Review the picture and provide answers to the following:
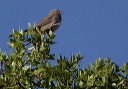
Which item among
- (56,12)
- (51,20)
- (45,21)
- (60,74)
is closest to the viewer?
(60,74)

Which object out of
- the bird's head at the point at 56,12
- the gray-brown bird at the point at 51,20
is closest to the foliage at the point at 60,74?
the gray-brown bird at the point at 51,20

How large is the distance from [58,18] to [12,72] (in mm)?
6601

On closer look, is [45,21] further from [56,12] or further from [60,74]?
[60,74]

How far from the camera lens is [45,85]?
5.48 meters

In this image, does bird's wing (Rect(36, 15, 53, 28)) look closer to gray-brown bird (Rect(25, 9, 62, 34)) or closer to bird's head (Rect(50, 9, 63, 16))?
gray-brown bird (Rect(25, 9, 62, 34))

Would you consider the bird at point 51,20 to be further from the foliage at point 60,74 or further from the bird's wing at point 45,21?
the foliage at point 60,74

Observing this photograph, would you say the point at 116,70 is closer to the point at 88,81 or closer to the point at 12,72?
the point at 88,81

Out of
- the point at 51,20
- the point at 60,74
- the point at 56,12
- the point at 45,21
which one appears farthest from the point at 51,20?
the point at 60,74

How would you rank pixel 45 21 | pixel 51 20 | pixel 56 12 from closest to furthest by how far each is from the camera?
pixel 45 21, pixel 51 20, pixel 56 12

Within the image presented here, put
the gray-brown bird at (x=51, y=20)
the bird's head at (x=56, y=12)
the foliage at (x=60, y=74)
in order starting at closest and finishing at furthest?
the foliage at (x=60, y=74) → the gray-brown bird at (x=51, y=20) → the bird's head at (x=56, y=12)

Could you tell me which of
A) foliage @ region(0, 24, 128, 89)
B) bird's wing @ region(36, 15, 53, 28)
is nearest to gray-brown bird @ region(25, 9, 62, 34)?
bird's wing @ region(36, 15, 53, 28)

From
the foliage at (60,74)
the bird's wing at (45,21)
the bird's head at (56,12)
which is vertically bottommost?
the foliage at (60,74)

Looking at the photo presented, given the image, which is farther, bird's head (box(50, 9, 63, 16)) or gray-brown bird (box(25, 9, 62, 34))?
bird's head (box(50, 9, 63, 16))

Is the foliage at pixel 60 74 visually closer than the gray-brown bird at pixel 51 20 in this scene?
Yes
